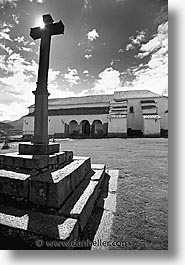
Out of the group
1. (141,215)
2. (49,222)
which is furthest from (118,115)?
(49,222)

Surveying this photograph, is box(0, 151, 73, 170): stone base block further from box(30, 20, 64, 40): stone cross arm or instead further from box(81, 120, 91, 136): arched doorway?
box(81, 120, 91, 136): arched doorway

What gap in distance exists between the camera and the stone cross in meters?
2.32

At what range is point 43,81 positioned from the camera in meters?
2.40

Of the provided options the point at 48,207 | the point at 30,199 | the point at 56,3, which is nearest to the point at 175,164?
the point at 48,207

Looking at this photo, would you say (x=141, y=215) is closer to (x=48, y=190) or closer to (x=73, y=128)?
A: (x=48, y=190)

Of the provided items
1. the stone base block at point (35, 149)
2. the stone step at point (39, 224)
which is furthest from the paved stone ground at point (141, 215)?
the stone base block at point (35, 149)

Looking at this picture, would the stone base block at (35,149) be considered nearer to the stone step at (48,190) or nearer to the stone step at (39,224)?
the stone step at (48,190)

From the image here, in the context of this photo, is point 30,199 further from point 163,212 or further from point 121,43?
point 121,43

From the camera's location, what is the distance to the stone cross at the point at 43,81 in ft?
7.60

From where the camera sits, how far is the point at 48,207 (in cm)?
159

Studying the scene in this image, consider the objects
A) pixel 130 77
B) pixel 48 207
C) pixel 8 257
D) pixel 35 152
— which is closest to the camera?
pixel 48 207

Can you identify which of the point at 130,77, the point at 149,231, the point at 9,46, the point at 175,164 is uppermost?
the point at 9,46

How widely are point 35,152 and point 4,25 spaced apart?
1.87 meters

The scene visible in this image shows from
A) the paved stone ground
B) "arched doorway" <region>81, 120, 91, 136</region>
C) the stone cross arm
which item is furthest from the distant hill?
"arched doorway" <region>81, 120, 91, 136</region>
